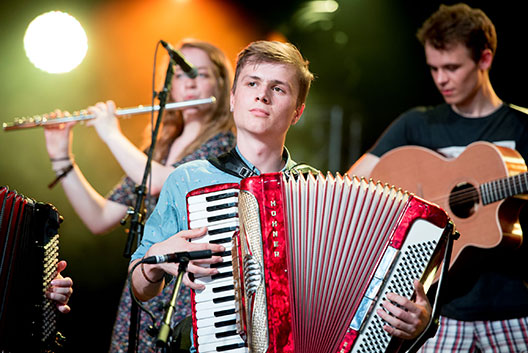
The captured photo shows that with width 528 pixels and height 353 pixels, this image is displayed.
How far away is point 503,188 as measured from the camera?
9.59ft

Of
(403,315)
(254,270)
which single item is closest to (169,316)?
(254,270)

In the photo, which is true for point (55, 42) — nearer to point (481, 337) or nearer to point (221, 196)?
point (221, 196)

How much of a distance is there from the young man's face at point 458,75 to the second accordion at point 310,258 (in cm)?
165

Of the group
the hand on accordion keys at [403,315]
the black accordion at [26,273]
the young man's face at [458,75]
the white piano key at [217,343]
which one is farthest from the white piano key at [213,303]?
the young man's face at [458,75]

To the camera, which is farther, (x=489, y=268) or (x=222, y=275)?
(x=489, y=268)

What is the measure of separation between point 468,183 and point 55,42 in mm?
3167

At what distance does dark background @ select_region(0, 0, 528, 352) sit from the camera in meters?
4.46

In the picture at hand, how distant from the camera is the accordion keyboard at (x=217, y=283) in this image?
1.85 m

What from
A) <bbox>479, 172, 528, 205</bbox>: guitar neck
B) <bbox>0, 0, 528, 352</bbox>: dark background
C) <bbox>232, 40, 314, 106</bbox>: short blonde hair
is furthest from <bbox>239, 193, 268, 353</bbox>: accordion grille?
<bbox>0, 0, 528, 352</bbox>: dark background

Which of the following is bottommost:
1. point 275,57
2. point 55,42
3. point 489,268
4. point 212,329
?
point 489,268

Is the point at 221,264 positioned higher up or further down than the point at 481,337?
higher up

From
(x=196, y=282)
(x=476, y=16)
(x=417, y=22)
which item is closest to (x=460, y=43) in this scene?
(x=476, y=16)

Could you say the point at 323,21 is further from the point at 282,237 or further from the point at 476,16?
the point at 282,237

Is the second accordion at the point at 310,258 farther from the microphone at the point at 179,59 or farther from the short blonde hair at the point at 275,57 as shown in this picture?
the microphone at the point at 179,59
